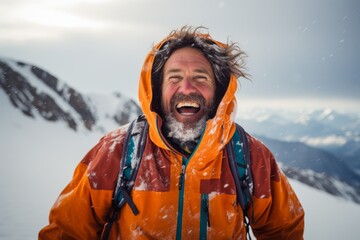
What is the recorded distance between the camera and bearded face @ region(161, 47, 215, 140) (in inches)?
102

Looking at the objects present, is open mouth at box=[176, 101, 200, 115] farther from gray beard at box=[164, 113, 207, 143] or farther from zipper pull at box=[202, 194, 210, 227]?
zipper pull at box=[202, 194, 210, 227]

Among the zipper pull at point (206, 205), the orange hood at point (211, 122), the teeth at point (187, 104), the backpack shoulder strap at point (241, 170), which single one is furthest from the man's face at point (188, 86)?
the zipper pull at point (206, 205)

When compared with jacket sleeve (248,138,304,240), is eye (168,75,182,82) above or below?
above

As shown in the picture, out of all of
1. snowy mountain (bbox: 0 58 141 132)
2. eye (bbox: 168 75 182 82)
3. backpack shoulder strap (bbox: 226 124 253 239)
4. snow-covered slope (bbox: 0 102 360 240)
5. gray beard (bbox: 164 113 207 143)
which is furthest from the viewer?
snowy mountain (bbox: 0 58 141 132)

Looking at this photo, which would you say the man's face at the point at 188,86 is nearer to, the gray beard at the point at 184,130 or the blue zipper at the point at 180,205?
the gray beard at the point at 184,130

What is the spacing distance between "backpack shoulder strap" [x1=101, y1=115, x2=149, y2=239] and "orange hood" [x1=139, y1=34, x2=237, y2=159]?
161 millimetres

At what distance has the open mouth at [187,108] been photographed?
102 inches

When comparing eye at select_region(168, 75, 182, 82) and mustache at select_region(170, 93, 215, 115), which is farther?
eye at select_region(168, 75, 182, 82)

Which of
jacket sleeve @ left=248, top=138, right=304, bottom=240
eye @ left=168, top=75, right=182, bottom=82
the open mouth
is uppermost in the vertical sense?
eye @ left=168, top=75, right=182, bottom=82

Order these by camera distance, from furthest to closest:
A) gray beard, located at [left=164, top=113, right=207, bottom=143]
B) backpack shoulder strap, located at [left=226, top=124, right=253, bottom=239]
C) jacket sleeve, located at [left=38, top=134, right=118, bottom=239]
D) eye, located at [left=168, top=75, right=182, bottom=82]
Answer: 1. eye, located at [left=168, top=75, right=182, bottom=82]
2. gray beard, located at [left=164, top=113, right=207, bottom=143]
3. backpack shoulder strap, located at [left=226, top=124, right=253, bottom=239]
4. jacket sleeve, located at [left=38, top=134, right=118, bottom=239]

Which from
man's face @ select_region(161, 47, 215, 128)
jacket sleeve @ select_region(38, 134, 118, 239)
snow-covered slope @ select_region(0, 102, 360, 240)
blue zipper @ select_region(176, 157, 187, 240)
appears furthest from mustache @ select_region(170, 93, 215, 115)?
snow-covered slope @ select_region(0, 102, 360, 240)

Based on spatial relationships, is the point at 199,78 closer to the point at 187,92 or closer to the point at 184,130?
the point at 187,92

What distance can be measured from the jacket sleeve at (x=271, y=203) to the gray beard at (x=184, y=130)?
50cm

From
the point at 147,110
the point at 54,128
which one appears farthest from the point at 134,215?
the point at 54,128
